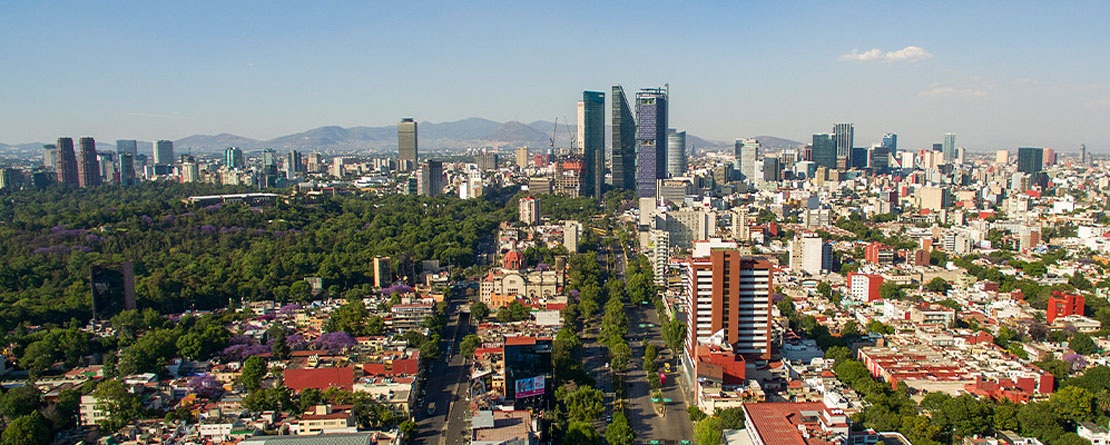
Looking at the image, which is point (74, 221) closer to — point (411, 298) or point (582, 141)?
point (411, 298)

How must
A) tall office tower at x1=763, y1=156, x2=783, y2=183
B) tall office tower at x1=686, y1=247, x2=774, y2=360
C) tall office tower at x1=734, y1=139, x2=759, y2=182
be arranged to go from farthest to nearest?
tall office tower at x1=734, y1=139, x2=759, y2=182 < tall office tower at x1=763, y1=156, x2=783, y2=183 < tall office tower at x1=686, y1=247, x2=774, y2=360

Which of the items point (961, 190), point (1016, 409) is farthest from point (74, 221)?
point (961, 190)

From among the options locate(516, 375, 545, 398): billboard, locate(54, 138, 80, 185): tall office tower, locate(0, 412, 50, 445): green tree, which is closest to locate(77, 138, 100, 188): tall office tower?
locate(54, 138, 80, 185): tall office tower

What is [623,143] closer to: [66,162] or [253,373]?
[66,162]

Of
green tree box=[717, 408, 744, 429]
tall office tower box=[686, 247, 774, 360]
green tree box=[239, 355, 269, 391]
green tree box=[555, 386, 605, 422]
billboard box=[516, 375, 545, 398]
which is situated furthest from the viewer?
tall office tower box=[686, 247, 774, 360]

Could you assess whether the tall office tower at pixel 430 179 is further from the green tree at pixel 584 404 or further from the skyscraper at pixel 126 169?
the green tree at pixel 584 404

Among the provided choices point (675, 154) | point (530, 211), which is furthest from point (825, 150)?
point (530, 211)

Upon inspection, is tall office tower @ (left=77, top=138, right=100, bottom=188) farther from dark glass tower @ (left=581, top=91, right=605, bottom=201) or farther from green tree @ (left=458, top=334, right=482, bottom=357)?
green tree @ (left=458, top=334, right=482, bottom=357)
